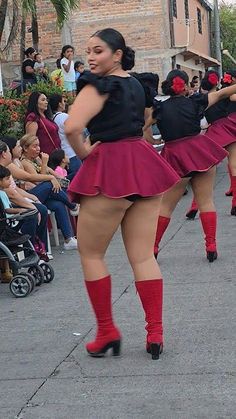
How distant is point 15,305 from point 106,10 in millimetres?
19720

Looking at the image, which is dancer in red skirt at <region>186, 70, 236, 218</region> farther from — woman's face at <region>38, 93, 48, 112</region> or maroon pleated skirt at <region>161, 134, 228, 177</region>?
maroon pleated skirt at <region>161, 134, 228, 177</region>

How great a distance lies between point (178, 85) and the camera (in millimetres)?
8125

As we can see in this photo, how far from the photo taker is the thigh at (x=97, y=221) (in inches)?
198

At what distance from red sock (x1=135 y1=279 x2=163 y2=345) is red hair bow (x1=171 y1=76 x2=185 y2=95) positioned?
3.42 meters

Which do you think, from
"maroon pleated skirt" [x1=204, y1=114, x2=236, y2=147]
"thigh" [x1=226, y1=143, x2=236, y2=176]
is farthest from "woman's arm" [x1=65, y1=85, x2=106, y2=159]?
"thigh" [x1=226, y1=143, x2=236, y2=176]

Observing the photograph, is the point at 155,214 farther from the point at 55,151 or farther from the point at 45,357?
the point at 55,151

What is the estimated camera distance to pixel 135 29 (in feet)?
83.1

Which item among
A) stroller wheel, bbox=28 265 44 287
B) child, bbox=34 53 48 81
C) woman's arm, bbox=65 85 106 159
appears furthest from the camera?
child, bbox=34 53 48 81

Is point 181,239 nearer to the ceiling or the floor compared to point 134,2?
nearer to the floor

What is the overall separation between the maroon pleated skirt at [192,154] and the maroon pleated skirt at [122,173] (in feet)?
9.54

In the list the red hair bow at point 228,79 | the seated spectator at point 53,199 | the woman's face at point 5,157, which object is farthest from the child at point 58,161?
the red hair bow at point 228,79

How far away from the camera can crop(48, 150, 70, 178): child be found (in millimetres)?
10625

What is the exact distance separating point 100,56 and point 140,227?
3.63ft

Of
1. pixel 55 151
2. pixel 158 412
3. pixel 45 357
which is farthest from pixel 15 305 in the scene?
pixel 55 151
